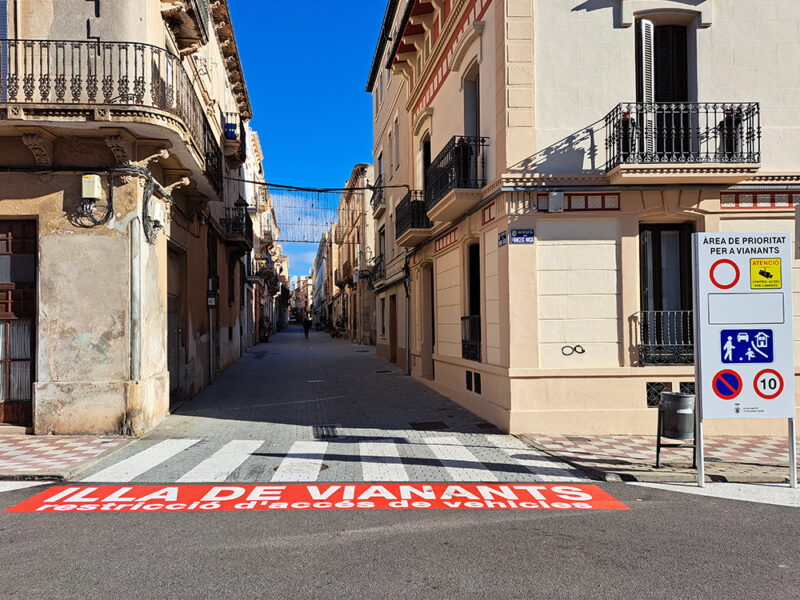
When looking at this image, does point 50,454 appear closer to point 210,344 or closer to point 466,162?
point 466,162

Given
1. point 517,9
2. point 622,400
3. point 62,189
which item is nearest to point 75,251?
point 62,189

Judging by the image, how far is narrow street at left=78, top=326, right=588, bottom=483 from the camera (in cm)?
723

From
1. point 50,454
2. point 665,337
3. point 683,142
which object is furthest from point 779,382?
point 50,454

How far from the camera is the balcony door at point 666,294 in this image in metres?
9.87

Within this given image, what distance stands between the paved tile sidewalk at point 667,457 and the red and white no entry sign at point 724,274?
2287mm

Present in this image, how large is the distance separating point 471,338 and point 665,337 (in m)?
3.71

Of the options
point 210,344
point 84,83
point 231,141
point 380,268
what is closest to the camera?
point 84,83

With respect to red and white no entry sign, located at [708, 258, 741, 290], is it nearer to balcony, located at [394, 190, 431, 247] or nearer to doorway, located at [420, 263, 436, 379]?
balcony, located at [394, 190, 431, 247]

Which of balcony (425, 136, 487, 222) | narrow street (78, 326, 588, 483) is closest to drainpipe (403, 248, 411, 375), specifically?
narrow street (78, 326, 588, 483)

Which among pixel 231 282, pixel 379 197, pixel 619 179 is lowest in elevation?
pixel 231 282

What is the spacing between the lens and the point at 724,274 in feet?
22.4

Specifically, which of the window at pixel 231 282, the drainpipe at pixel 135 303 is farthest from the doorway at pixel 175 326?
the window at pixel 231 282

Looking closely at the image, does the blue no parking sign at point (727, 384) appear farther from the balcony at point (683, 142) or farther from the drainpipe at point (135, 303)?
the drainpipe at point (135, 303)

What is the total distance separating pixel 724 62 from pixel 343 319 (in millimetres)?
40958
